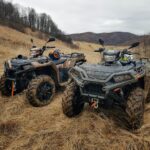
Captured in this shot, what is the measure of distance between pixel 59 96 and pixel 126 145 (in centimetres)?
347

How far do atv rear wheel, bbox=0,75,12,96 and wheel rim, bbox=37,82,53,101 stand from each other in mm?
1099

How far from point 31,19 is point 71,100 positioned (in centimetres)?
6219

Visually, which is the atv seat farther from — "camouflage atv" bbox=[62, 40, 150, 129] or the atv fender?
"camouflage atv" bbox=[62, 40, 150, 129]

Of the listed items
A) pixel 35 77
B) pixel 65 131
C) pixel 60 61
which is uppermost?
pixel 60 61

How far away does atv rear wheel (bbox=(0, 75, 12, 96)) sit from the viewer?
771 cm

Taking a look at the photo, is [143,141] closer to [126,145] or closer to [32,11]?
[126,145]

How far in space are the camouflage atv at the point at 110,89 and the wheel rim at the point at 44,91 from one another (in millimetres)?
1225

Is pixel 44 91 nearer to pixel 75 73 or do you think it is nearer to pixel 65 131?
pixel 75 73

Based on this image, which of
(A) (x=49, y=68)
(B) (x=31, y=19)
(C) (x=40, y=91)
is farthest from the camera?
(B) (x=31, y=19)

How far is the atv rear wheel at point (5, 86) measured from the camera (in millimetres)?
7707

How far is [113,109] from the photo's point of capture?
21.3 ft

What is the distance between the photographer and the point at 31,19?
6588cm

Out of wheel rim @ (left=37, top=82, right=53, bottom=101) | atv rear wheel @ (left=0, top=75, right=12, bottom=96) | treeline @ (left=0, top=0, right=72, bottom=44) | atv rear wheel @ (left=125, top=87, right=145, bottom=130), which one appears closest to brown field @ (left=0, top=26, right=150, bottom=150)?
atv rear wheel @ (left=125, top=87, right=145, bottom=130)

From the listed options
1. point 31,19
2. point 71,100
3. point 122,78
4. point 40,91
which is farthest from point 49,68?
point 31,19
